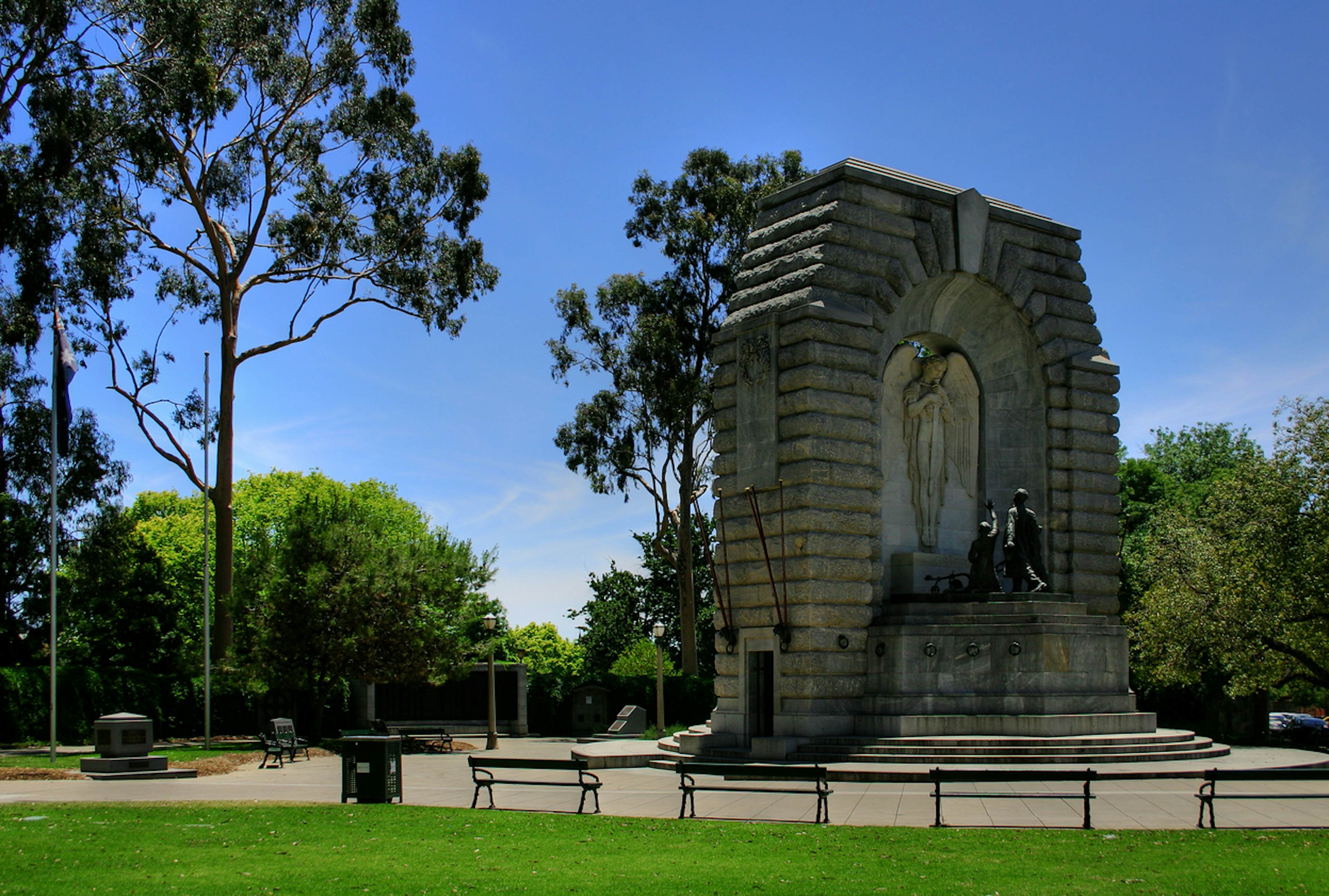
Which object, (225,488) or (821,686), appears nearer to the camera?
(821,686)

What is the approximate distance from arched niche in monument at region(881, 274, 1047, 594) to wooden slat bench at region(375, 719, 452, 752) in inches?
475

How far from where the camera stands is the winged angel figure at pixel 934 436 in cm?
2427

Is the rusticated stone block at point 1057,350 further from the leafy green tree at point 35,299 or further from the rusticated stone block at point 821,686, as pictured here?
the leafy green tree at point 35,299

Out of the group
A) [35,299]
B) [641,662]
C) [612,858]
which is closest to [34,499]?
[35,299]

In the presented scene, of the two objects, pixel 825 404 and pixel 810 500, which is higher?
pixel 825 404

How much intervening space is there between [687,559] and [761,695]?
59.5 feet

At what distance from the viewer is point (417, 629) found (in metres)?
30.2

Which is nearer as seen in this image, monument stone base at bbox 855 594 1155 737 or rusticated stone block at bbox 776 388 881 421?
monument stone base at bbox 855 594 1155 737

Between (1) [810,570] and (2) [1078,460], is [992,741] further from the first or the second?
(2) [1078,460]

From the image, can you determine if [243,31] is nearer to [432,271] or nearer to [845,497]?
[432,271]

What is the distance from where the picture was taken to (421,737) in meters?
33.1

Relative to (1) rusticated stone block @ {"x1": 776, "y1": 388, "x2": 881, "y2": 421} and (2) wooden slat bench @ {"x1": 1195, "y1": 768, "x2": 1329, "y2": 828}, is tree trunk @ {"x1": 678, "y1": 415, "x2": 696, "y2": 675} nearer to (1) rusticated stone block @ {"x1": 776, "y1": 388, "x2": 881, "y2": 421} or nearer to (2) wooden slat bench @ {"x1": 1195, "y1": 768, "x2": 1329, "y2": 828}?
(1) rusticated stone block @ {"x1": 776, "y1": 388, "x2": 881, "y2": 421}

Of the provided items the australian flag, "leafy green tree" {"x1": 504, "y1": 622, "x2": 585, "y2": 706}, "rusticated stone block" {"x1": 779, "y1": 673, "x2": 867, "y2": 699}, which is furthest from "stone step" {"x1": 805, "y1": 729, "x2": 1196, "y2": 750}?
"leafy green tree" {"x1": 504, "y1": 622, "x2": 585, "y2": 706}

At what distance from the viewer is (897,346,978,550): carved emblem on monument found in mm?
24266
